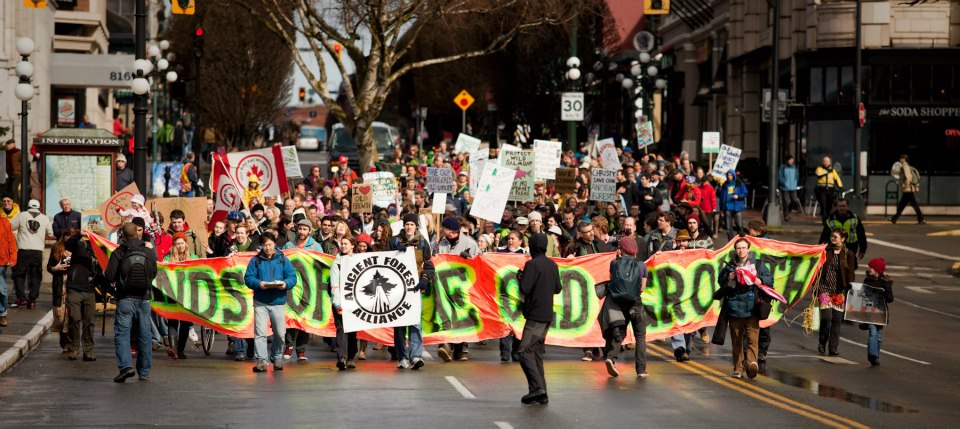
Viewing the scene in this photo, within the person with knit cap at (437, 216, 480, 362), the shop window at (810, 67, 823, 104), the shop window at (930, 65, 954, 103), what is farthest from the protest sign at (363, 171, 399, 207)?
the shop window at (930, 65, 954, 103)

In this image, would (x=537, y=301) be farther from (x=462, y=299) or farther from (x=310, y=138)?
(x=310, y=138)

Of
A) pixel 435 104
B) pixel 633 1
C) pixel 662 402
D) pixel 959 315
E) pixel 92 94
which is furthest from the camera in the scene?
pixel 435 104

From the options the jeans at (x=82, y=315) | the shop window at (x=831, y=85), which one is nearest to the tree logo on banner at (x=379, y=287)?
the jeans at (x=82, y=315)

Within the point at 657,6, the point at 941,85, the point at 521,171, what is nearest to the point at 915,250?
the point at 657,6

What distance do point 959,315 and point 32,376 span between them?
14.5 metres

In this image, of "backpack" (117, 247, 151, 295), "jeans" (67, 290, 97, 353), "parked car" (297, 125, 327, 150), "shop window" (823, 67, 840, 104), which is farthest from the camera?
"parked car" (297, 125, 327, 150)

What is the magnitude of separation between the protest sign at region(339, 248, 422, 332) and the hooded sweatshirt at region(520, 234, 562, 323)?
312cm

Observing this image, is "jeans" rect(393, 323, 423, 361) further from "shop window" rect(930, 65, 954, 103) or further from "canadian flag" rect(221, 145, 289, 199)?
"shop window" rect(930, 65, 954, 103)

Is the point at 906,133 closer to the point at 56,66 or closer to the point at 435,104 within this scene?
the point at 56,66

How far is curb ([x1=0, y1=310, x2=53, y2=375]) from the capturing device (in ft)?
56.9

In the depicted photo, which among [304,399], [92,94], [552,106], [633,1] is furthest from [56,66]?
[304,399]

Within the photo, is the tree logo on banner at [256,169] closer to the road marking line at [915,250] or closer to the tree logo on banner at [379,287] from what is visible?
the tree logo on banner at [379,287]

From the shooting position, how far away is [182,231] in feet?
Result: 65.1

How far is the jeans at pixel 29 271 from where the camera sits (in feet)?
78.3
